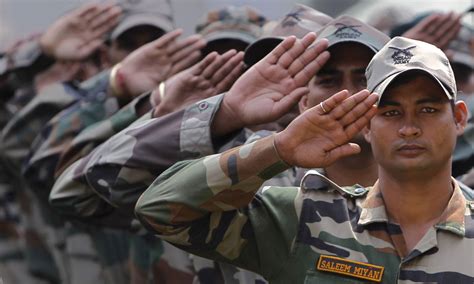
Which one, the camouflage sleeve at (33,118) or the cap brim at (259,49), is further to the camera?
the camouflage sleeve at (33,118)

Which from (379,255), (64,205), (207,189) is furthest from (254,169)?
(64,205)

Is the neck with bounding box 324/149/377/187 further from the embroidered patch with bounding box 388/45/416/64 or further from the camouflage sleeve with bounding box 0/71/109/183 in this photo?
the camouflage sleeve with bounding box 0/71/109/183

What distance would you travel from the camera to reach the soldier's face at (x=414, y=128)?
4.13 m

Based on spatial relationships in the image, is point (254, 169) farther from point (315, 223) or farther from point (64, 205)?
point (64, 205)

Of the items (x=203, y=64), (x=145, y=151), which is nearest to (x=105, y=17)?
(x=203, y=64)

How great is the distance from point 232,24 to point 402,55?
7.65 ft

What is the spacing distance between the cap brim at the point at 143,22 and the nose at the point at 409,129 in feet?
10.6

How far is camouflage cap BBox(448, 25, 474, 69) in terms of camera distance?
6871mm

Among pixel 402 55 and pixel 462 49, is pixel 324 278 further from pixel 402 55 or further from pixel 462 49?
pixel 462 49

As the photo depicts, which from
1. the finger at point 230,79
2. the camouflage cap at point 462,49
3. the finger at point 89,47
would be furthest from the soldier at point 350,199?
→ the finger at point 89,47

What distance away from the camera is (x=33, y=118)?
7520mm

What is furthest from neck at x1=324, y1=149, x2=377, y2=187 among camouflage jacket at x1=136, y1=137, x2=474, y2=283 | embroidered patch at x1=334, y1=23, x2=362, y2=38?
camouflage jacket at x1=136, y1=137, x2=474, y2=283

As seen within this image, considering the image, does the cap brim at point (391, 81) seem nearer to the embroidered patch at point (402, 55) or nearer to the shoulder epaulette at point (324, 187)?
the embroidered patch at point (402, 55)

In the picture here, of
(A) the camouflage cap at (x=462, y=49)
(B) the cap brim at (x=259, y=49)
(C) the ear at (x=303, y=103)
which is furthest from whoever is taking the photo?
(A) the camouflage cap at (x=462, y=49)
